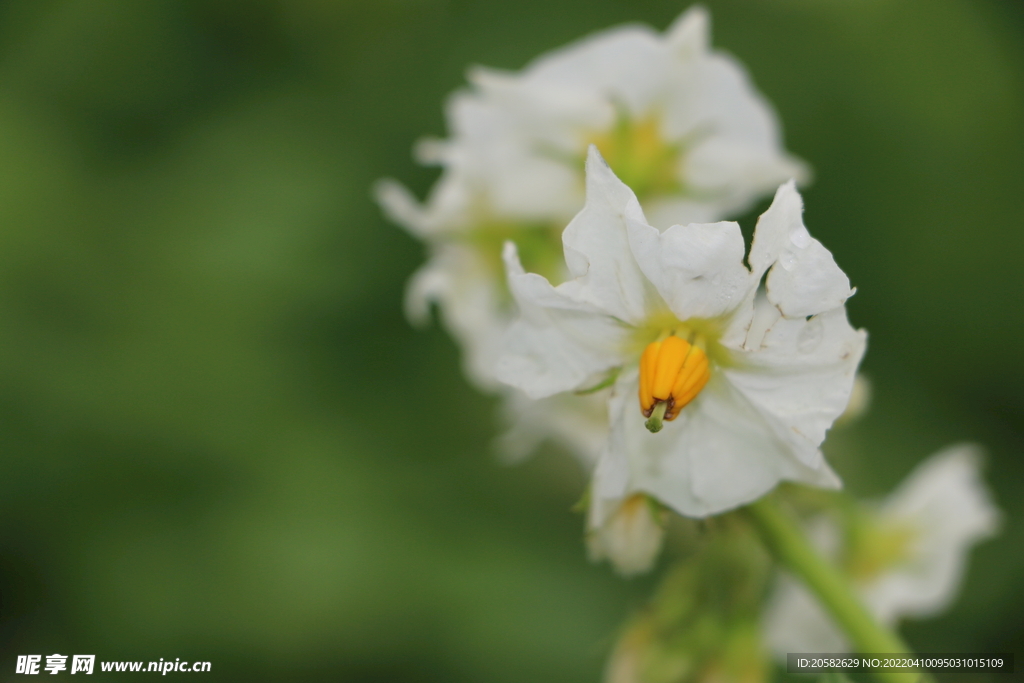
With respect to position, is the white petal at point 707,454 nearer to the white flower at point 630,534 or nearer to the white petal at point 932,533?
the white flower at point 630,534

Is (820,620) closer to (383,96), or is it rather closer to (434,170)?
(434,170)

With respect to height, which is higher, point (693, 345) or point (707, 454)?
point (693, 345)

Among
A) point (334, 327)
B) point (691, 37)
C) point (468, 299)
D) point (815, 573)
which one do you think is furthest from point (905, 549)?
point (334, 327)

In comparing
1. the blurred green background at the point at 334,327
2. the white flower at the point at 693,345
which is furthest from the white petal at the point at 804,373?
the blurred green background at the point at 334,327

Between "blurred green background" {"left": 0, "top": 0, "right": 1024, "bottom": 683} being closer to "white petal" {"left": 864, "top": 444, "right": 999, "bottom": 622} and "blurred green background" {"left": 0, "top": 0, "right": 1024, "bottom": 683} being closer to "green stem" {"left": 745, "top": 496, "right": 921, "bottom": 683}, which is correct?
"white petal" {"left": 864, "top": 444, "right": 999, "bottom": 622}

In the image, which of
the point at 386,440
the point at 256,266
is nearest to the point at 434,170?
the point at 256,266

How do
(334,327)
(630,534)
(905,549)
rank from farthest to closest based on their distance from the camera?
(334,327) < (905,549) < (630,534)

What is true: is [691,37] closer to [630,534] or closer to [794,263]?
[794,263]
